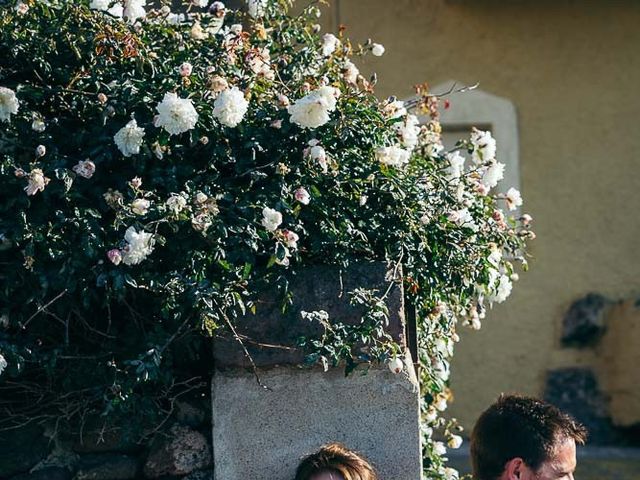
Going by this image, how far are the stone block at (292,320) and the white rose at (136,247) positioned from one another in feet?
1.02

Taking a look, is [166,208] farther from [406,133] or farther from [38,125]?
[406,133]

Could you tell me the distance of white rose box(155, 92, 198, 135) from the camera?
266 centimetres

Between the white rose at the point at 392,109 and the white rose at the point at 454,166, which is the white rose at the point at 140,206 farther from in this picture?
the white rose at the point at 454,166

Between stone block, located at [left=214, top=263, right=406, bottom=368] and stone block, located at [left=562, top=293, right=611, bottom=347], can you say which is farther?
stone block, located at [left=562, top=293, right=611, bottom=347]

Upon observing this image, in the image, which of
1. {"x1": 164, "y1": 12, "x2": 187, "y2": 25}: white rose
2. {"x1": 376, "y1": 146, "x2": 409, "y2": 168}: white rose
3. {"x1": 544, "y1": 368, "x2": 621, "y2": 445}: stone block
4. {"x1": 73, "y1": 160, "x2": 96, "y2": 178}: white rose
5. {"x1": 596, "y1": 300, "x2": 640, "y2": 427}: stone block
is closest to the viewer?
{"x1": 73, "y1": 160, "x2": 96, "y2": 178}: white rose

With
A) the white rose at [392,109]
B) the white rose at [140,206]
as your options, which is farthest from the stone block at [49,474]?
the white rose at [392,109]

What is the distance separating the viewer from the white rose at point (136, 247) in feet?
8.34

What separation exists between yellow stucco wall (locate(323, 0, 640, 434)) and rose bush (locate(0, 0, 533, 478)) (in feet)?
11.2

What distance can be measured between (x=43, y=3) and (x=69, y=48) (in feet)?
0.55

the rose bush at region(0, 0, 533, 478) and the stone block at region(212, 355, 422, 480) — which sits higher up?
the rose bush at region(0, 0, 533, 478)

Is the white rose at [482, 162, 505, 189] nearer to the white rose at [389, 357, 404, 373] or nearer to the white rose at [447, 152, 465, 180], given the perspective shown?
the white rose at [447, 152, 465, 180]

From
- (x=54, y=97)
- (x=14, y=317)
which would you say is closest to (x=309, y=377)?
(x=14, y=317)

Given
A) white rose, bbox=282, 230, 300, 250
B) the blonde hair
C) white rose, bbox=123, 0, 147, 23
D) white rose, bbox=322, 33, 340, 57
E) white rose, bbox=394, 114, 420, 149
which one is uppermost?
white rose, bbox=322, 33, 340, 57

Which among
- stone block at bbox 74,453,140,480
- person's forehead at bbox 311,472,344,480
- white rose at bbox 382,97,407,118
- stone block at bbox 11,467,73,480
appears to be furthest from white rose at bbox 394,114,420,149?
stone block at bbox 11,467,73,480
